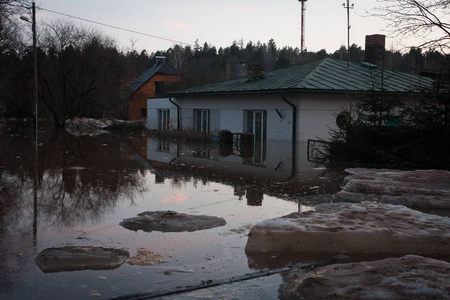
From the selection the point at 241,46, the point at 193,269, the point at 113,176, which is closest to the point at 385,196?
the point at 193,269

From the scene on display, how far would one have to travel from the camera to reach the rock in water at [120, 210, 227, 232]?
765 cm

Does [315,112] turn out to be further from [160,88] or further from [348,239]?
[160,88]

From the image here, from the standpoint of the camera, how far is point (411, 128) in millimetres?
14867

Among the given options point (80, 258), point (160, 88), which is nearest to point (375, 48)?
point (160, 88)

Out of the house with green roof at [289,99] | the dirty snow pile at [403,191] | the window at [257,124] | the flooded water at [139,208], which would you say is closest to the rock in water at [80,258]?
the flooded water at [139,208]

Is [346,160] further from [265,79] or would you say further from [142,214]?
[265,79]

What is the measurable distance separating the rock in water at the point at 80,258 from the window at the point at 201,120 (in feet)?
87.7

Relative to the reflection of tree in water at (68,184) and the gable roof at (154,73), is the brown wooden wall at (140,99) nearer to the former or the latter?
the gable roof at (154,73)

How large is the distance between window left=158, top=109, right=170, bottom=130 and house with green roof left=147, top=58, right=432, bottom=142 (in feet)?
11.9

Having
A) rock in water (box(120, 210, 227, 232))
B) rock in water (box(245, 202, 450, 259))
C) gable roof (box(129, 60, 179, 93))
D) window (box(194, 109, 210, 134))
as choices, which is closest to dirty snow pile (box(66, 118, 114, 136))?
gable roof (box(129, 60, 179, 93))

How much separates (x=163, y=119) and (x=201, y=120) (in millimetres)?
7038

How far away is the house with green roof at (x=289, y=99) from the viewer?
965 inches

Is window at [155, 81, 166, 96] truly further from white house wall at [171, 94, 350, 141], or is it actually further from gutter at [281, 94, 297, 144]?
gutter at [281, 94, 297, 144]

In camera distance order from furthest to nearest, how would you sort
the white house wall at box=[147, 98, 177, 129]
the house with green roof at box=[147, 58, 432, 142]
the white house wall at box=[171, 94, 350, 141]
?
the white house wall at box=[147, 98, 177, 129] < the white house wall at box=[171, 94, 350, 141] < the house with green roof at box=[147, 58, 432, 142]
